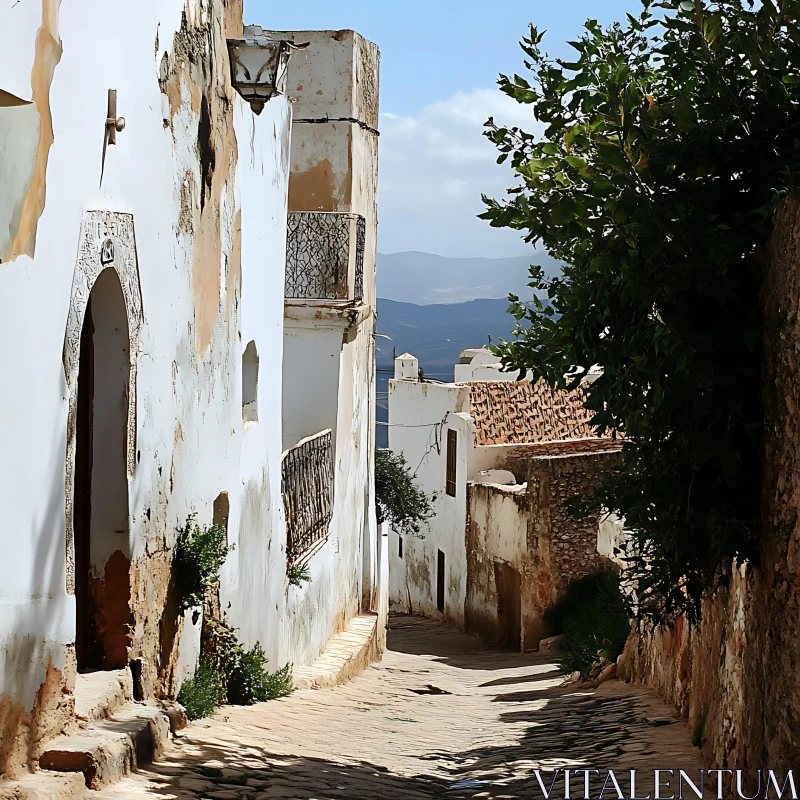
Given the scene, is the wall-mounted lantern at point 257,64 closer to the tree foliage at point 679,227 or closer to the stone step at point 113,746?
the tree foliage at point 679,227

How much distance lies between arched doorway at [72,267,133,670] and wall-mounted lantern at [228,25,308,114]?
2.65 meters

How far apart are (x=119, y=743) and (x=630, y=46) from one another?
420cm

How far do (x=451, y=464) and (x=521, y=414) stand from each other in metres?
2.09

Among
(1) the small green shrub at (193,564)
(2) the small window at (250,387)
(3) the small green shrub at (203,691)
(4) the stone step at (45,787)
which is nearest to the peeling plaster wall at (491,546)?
(2) the small window at (250,387)

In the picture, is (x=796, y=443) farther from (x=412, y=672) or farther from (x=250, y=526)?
(x=412, y=672)

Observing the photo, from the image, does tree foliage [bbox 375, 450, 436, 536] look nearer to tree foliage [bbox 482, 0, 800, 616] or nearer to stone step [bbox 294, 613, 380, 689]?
stone step [bbox 294, 613, 380, 689]

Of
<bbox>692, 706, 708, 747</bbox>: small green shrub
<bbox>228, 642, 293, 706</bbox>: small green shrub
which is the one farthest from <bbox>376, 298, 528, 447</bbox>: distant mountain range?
<bbox>692, 706, 708, 747</bbox>: small green shrub

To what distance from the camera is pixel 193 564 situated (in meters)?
6.40

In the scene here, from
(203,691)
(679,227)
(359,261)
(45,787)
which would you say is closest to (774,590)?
(679,227)

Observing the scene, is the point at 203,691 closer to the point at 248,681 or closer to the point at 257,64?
the point at 248,681

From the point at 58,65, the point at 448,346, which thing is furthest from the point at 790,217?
the point at 448,346

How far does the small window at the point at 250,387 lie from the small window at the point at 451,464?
1594cm

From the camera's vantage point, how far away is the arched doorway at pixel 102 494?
17.7 feet

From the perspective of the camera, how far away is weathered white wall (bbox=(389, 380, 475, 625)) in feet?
79.3
